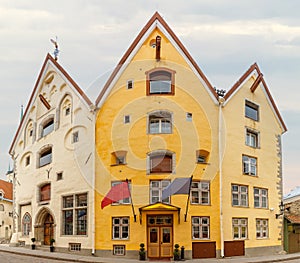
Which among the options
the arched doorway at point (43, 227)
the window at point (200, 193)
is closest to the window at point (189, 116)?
the window at point (200, 193)

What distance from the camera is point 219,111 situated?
2953 centimetres

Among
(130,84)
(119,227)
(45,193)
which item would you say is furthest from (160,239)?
(45,193)

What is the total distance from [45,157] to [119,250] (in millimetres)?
11902

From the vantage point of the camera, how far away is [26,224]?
3781 cm

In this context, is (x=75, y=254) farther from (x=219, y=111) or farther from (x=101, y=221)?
(x=219, y=111)

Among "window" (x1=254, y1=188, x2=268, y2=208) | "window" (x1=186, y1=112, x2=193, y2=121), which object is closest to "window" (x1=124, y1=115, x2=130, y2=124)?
"window" (x1=186, y1=112, x2=193, y2=121)

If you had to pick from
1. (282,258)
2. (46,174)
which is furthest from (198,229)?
(46,174)

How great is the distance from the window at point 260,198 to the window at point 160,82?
9.02m

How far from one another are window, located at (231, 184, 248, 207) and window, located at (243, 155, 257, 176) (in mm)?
1115

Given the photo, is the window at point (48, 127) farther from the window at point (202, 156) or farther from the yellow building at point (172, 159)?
the window at point (202, 156)

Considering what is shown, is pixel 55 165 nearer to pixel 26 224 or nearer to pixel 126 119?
pixel 26 224

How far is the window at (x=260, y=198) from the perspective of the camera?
31344mm

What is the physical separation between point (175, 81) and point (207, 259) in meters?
10.9

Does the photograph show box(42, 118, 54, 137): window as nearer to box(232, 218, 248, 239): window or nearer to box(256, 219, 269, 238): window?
box(232, 218, 248, 239): window
